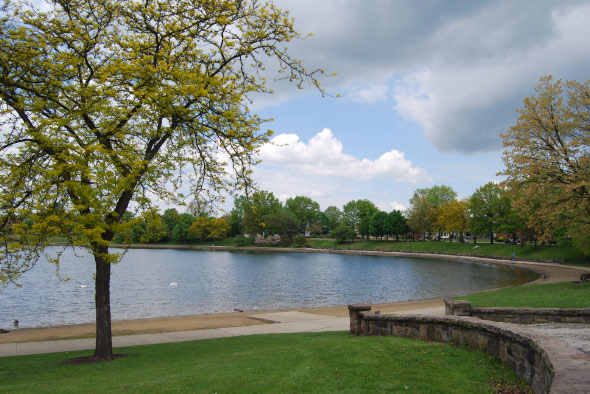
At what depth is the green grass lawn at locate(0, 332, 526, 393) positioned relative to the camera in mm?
6793

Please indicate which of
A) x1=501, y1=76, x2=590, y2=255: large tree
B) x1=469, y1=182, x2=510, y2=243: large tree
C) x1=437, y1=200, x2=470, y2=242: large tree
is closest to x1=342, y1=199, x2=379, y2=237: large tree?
x1=437, y1=200, x2=470, y2=242: large tree

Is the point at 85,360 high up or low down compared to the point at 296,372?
down

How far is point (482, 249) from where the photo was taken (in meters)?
80.4

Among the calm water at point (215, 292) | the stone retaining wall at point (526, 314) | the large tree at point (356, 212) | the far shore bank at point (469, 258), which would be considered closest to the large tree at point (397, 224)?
the far shore bank at point (469, 258)

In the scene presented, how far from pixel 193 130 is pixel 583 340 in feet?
37.3

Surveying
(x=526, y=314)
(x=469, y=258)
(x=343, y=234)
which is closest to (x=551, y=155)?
(x=526, y=314)

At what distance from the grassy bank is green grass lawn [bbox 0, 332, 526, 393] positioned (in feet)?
189

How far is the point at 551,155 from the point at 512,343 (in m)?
20.2

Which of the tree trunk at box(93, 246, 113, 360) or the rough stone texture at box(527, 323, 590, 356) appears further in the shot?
the tree trunk at box(93, 246, 113, 360)

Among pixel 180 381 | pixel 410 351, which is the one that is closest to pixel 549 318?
pixel 410 351

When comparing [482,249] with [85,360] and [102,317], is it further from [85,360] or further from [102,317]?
[85,360]

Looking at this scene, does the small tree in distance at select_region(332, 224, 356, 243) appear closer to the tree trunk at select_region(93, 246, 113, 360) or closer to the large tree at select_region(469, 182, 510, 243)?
the large tree at select_region(469, 182, 510, 243)

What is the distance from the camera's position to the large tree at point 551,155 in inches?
902

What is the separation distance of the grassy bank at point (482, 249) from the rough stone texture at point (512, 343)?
2155 inches
